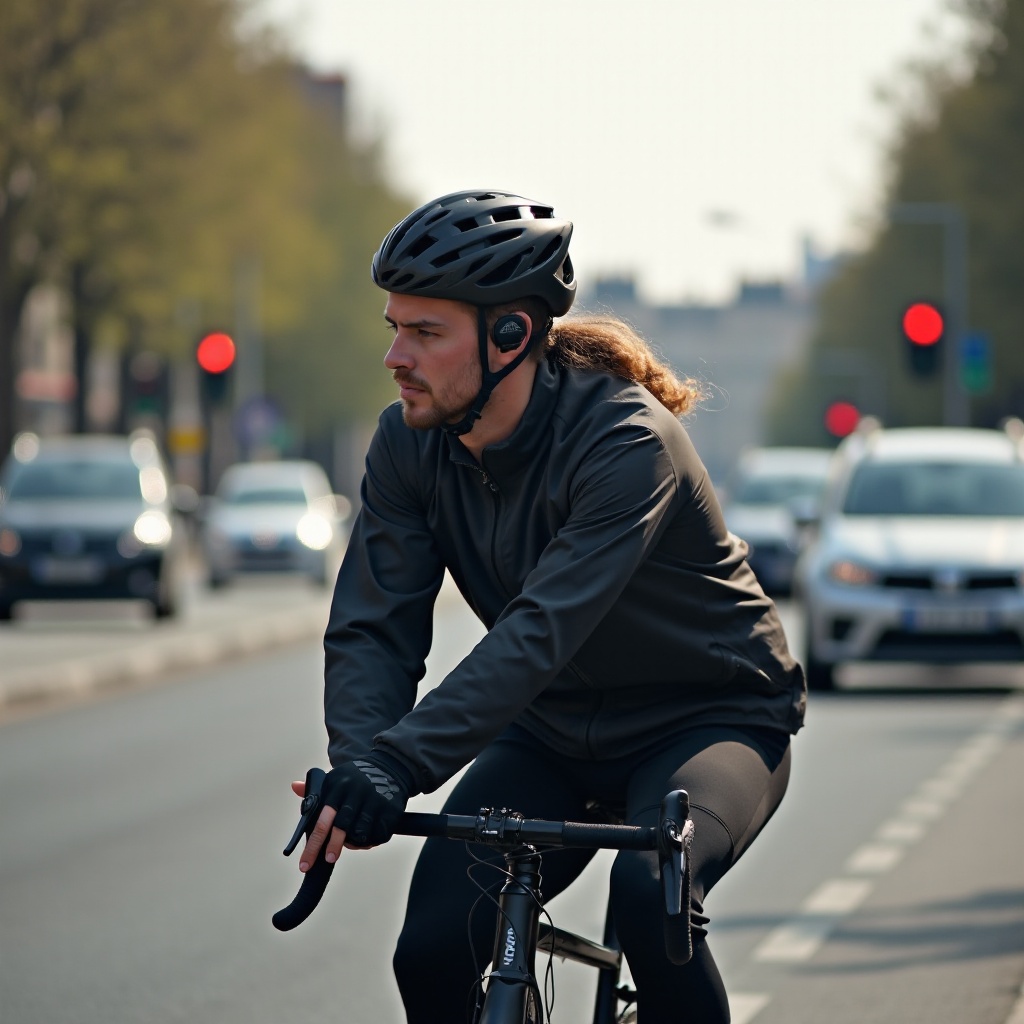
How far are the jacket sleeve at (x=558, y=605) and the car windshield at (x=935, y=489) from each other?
13256mm

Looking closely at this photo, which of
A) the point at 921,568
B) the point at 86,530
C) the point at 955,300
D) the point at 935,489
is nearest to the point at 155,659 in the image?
the point at 86,530

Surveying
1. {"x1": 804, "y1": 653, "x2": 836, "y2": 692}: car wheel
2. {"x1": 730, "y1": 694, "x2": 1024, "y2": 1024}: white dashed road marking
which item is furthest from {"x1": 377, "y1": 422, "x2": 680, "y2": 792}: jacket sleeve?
{"x1": 804, "y1": 653, "x2": 836, "y2": 692}: car wheel

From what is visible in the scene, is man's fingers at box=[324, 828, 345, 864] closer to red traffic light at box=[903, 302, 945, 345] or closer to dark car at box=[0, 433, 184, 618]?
dark car at box=[0, 433, 184, 618]

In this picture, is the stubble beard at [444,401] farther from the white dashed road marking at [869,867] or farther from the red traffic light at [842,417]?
the red traffic light at [842,417]

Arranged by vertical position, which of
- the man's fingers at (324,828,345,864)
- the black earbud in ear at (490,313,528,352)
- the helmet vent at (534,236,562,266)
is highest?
the helmet vent at (534,236,562,266)

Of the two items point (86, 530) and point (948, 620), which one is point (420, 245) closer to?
point (948, 620)

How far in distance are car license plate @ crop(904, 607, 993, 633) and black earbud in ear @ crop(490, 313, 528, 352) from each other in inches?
482

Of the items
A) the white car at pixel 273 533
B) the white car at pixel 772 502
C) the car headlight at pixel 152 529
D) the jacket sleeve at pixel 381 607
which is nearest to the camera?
the jacket sleeve at pixel 381 607

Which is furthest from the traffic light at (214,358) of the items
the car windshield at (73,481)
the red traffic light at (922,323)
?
the red traffic light at (922,323)

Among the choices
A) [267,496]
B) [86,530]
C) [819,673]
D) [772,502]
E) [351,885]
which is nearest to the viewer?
[351,885]

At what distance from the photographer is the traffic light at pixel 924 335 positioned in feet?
87.6

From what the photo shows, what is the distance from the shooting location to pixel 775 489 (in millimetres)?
31234

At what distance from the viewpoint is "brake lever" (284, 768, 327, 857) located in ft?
11.6

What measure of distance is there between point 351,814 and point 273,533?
99.2 ft
